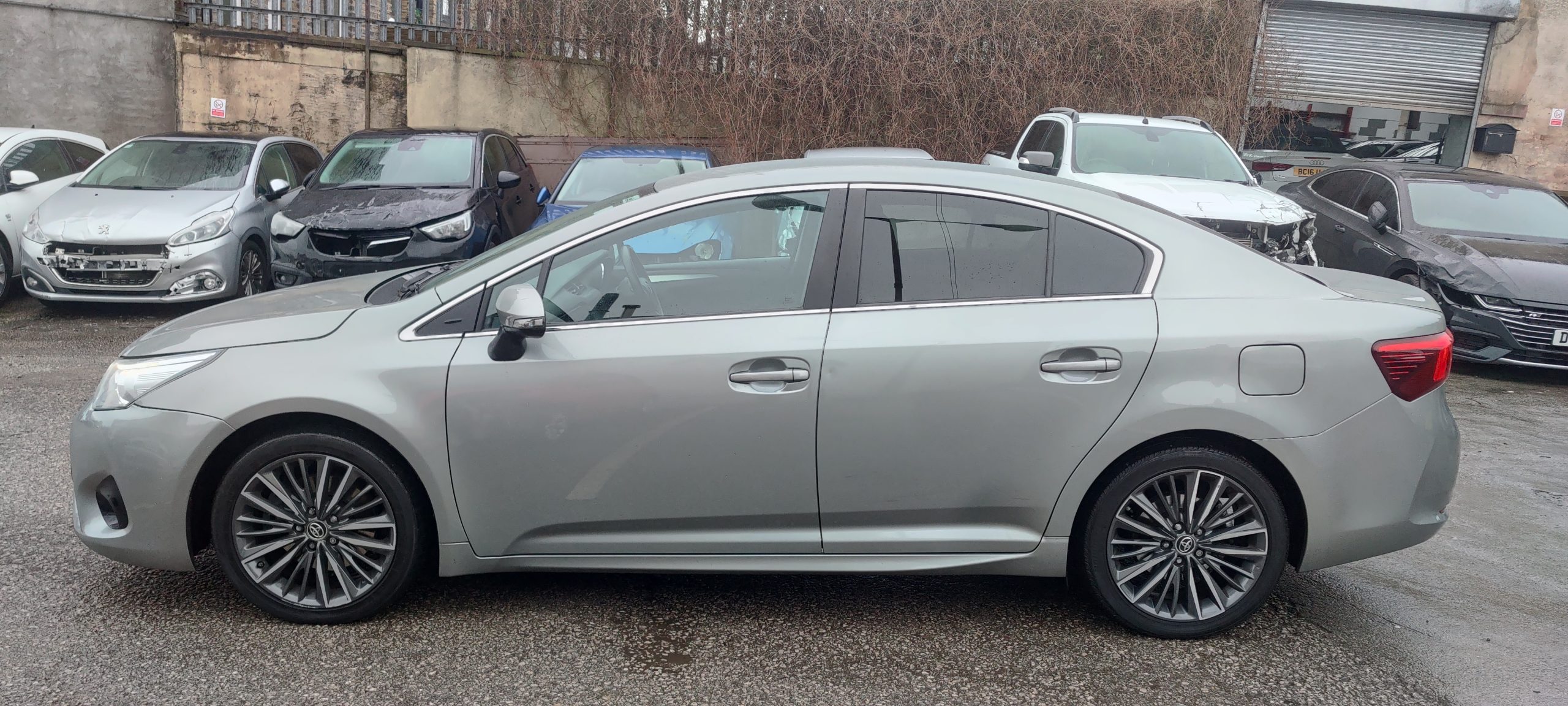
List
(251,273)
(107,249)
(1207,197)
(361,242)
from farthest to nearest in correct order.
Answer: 1. (251,273)
2. (107,249)
3. (361,242)
4. (1207,197)

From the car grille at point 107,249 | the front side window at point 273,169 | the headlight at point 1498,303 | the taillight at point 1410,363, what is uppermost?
the taillight at point 1410,363

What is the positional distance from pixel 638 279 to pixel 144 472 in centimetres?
171

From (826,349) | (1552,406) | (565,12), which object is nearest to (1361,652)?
(826,349)

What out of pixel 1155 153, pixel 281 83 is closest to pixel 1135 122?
pixel 1155 153

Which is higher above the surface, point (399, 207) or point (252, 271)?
point (399, 207)

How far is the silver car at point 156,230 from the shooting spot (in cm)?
902

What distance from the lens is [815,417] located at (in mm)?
3539

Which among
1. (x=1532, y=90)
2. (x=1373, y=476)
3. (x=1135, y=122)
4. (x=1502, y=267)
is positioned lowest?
(x=1373, y=476)

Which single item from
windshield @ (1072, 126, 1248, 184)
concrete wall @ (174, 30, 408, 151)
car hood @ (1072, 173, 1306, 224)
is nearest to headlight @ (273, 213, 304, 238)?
car hood @ (1072, 173, 1306, 224)

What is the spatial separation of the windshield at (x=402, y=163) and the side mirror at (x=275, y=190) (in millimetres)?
308

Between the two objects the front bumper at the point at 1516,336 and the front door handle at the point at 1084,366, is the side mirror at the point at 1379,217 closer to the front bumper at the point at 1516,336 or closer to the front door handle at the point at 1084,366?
the front bumper at the point at 1516,336

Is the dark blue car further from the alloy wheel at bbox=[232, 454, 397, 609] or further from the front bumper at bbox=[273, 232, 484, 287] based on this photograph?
the alloy wheel at bbox=[232, 454, 397, 609]

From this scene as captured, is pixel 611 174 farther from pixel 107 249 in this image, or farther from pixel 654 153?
pixel 107 249

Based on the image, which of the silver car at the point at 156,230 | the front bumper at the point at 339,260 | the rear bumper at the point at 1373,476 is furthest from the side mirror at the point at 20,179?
the rear bumper at the point at 1373,476
